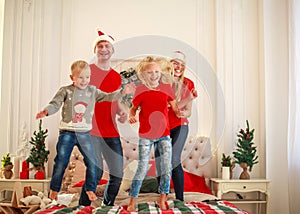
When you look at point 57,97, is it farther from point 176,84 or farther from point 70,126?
Result: point 176,84

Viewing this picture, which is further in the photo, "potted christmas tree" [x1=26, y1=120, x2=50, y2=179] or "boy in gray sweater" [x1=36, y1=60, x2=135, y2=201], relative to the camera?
"potted christmas tree" [x1=26, y1=120, x2=50, y2=179]

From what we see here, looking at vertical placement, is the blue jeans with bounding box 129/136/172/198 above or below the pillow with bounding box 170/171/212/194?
above

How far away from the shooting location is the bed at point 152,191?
329cm

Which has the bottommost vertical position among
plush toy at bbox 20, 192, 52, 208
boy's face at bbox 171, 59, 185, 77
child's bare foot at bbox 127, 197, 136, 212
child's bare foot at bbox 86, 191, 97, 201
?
plush toy at bbox 20, 192, 52, 208

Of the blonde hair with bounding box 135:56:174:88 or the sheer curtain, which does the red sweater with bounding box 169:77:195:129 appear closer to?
the blonde hair with bounding box 135:56:174:88

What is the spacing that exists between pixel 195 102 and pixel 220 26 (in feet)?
3.19

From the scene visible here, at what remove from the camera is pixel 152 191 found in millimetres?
4102

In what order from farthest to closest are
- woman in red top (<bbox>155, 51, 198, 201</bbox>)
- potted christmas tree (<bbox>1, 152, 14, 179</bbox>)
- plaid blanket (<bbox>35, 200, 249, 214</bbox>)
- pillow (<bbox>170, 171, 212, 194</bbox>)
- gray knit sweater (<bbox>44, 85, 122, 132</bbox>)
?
potted christmas tree (<bbox>1, 152, 14, 179</bbox>) → pillow (<bbox>170, 171, 212, 194</bbox>) → woman in red top (<bbox>155, 51, 198, 201</bbox>) → plaid blanket (<bbox>35, 200, 249, 214</bbox>) → gray knit sweater (<bbox>44, 85, 122, 132</bbox>)

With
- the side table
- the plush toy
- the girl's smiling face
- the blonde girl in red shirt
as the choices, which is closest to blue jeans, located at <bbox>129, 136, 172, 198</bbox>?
the blonde girl in red shirt

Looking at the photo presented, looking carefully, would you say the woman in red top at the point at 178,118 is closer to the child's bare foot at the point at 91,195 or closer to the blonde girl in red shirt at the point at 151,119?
the blonde girl in red shirt at the point at 151,119

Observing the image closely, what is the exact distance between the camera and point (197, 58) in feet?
16.6

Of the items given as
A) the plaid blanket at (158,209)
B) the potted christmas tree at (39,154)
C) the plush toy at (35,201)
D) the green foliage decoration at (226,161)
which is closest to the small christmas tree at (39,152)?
the potted christmas tree at (39,154)

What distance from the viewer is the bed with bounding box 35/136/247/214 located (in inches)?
129

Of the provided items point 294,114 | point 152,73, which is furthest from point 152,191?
point 294,114
